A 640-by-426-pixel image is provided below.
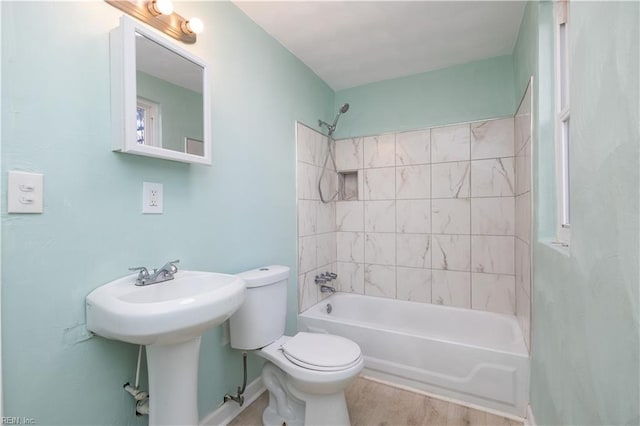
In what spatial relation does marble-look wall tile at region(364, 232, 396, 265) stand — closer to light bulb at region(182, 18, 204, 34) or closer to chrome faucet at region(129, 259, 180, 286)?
chrome faucet at region(129, 259, 180, 286)

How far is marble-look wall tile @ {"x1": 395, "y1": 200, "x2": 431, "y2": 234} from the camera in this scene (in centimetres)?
249

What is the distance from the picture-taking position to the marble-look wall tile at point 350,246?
276 cm

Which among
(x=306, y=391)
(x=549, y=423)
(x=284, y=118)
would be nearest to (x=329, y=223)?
(x=284, y=118)

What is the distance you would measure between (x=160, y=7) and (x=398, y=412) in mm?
2373

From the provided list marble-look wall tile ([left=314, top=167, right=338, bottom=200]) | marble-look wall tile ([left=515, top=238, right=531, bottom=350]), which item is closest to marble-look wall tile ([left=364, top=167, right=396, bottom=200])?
marble-look wall tile ([left=314, top=167, right=338, bottom=200])

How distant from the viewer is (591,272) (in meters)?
0.73

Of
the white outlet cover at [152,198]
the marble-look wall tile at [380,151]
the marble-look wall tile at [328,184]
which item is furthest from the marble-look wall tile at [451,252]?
the white outlet cover at [152,198]

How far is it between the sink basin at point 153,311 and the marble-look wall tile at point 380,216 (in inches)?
68.4

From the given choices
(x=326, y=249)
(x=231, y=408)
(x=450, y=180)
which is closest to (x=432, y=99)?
(x=450, y=180)

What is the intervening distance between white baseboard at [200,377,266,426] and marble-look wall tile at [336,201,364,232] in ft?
4.85

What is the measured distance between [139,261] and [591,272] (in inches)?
59.8

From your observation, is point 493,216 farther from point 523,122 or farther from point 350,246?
point 350,246

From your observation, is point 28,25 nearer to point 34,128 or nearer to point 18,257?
point 34,128

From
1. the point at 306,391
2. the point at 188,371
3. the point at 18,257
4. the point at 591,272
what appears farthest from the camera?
the point at 306,391
